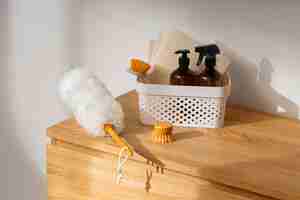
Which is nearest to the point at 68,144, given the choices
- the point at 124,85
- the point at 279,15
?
the point at 124,85

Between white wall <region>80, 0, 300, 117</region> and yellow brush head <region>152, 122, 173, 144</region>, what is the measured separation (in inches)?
12.8

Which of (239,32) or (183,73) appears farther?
(239,32)

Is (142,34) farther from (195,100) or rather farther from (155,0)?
(195,100)

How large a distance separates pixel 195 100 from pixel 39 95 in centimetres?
72

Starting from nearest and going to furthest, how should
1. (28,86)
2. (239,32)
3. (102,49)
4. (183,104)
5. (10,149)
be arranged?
(183,104) → (239,32) → (102,49) → (28,86) → (10,149)

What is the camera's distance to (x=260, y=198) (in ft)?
3.12

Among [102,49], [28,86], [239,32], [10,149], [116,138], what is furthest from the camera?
[10,149]

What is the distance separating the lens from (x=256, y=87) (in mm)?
1319

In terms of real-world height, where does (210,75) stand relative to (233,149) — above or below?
above

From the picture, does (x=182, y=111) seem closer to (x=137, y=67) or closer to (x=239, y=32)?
(x=137, y=67)

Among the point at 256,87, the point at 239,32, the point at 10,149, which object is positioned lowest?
the point at 10,149

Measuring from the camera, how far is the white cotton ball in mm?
1099

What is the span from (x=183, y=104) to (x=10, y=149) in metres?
0.88

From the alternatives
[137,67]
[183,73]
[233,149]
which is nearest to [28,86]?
[137,67]
